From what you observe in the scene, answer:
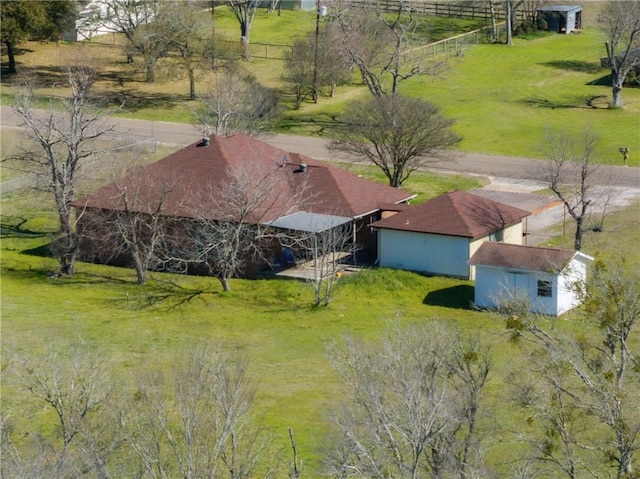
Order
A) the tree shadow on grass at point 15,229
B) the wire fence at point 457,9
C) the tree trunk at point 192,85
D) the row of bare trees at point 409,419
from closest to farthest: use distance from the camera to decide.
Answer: the row of bare trees at point 409,419 < the tree shadow on grass at point 15,229 < the tree trunk at point 192,85 < the wire fence at point 457,9

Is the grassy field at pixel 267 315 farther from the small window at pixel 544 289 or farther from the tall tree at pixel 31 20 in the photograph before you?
the tall tree at pixel 31 20

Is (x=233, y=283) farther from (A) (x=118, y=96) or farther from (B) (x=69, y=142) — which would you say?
(A) (x=118, y=96)

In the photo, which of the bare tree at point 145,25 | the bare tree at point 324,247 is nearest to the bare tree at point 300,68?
the bare tree at point 145,25

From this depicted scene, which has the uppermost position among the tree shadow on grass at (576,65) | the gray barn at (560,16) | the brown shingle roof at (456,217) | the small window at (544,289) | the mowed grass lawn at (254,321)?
the gray barn at (560,16)

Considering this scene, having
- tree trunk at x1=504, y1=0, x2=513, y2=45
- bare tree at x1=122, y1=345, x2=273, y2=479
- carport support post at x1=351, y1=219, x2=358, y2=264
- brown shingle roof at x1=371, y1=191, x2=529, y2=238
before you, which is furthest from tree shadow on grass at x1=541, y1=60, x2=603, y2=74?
bare tree at x1=122, y1=345, x2=273, y2=479

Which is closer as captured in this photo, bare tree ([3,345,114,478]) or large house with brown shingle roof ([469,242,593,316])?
bare tree ([3,345,114,478])

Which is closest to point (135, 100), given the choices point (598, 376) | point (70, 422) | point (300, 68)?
point (300, 68)

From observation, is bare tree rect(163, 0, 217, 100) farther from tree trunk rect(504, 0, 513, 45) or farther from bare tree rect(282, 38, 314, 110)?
tree trunk rect(504, 0, 513, 45)

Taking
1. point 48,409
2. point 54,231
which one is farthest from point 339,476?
point 54,231

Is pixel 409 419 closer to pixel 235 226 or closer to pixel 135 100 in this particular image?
pixel 235 226
